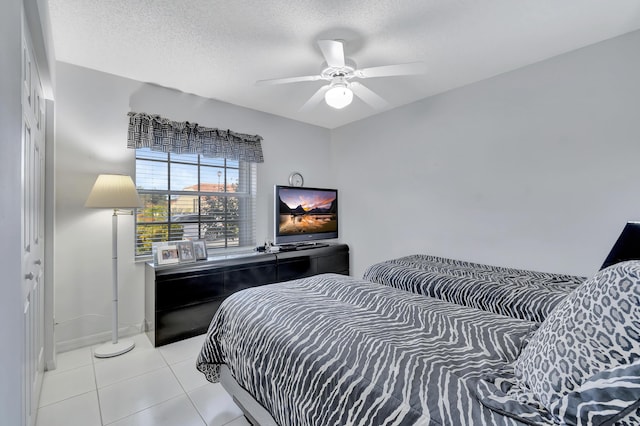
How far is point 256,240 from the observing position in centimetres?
379

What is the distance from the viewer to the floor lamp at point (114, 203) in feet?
7.83

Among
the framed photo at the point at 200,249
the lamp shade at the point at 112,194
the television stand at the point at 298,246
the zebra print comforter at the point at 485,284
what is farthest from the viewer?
the television stand at the point at 298,246

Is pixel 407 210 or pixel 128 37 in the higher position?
pixel 128 37

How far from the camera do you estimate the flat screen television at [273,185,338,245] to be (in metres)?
3.78

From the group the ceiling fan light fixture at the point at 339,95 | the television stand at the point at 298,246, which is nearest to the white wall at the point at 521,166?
the television stand at the point at 298,246

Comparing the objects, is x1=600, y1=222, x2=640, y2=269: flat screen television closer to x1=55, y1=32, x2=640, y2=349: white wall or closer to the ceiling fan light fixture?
x1=55, y1=32, x2=640, y2=349: white wall

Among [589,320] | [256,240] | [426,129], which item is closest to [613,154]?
[426,129]

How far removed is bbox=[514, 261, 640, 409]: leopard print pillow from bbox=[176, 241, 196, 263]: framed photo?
9.07ft

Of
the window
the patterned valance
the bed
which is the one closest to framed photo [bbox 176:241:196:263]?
the window

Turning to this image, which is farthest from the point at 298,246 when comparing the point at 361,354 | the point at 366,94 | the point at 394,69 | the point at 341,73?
the point at 361,354

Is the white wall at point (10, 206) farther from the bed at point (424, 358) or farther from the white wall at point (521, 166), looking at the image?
the white wall at point (521, 166)

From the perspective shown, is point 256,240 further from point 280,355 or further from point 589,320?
point 589,320

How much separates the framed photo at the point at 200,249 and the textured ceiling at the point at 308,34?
63.7 inches

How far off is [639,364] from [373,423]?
0.66 m
